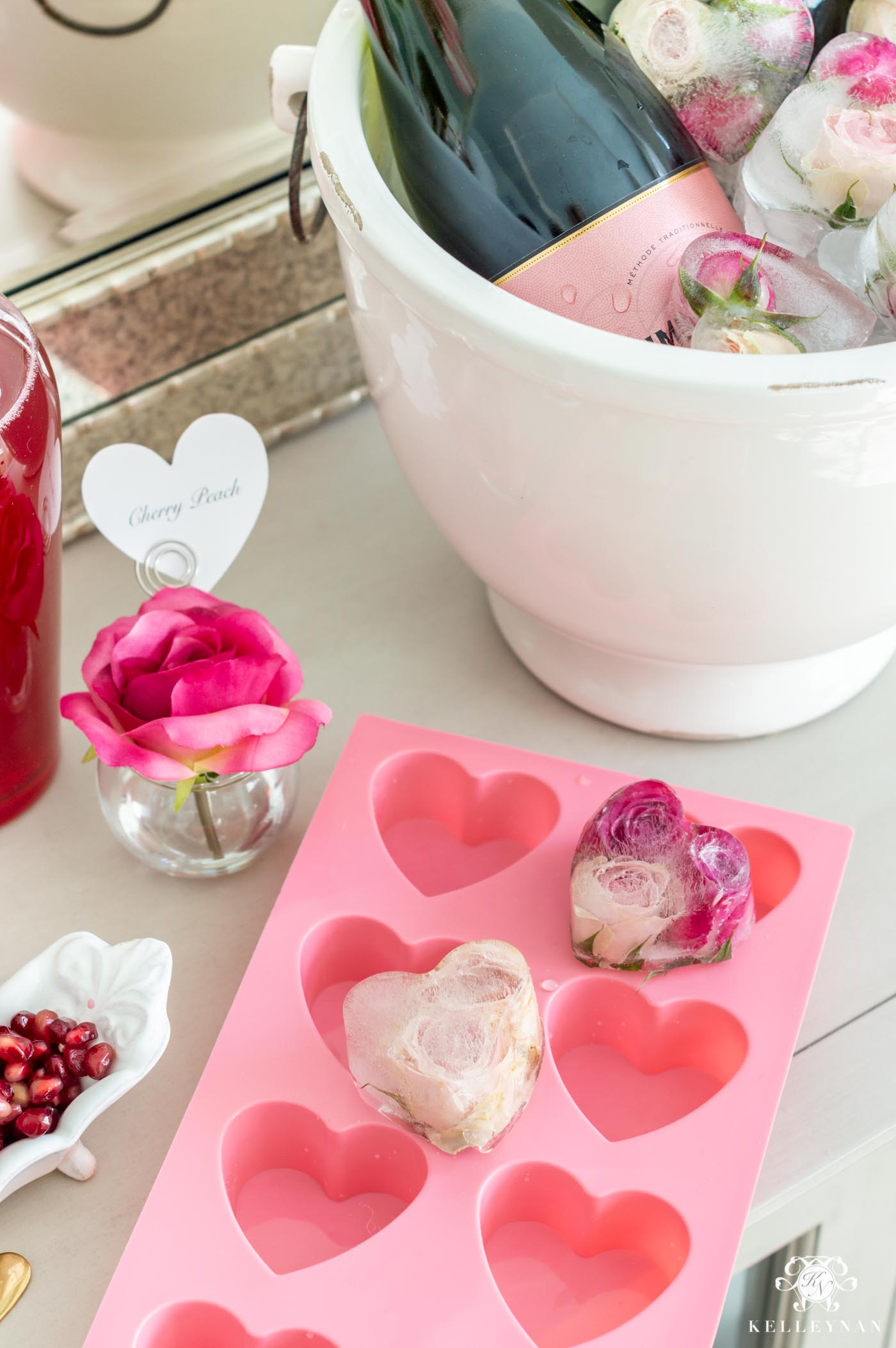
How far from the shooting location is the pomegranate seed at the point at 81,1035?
459 mm

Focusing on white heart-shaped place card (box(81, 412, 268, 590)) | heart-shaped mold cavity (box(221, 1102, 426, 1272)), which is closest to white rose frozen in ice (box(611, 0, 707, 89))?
white heart-shaped place card (box(81, 412, 268, 590))

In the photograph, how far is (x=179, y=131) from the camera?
665mm

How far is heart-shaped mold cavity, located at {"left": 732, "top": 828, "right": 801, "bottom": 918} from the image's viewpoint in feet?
1.79

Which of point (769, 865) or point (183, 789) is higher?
point (183, 789)

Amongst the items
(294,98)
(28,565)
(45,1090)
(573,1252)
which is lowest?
(573,1252)

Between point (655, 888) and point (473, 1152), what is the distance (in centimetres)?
12

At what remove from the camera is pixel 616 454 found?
432 millimetres

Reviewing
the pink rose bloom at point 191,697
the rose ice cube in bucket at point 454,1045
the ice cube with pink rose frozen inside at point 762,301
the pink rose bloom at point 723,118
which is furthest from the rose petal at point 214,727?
the pink rose bloom at point 723,118

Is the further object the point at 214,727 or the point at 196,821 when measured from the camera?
the point at 196,821

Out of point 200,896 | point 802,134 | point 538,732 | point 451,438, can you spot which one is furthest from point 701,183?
point 200,896

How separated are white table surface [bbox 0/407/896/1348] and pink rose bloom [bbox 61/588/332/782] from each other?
114 mm

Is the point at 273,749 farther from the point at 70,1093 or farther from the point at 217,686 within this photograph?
the point at 70,1093

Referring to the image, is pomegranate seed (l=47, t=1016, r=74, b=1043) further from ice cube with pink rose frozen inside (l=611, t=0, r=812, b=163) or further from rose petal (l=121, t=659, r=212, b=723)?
ice cube with pink rose frozen inside (l=611, t=0, r=812, b=163)

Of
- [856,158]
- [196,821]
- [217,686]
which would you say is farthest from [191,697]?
[856,158]
